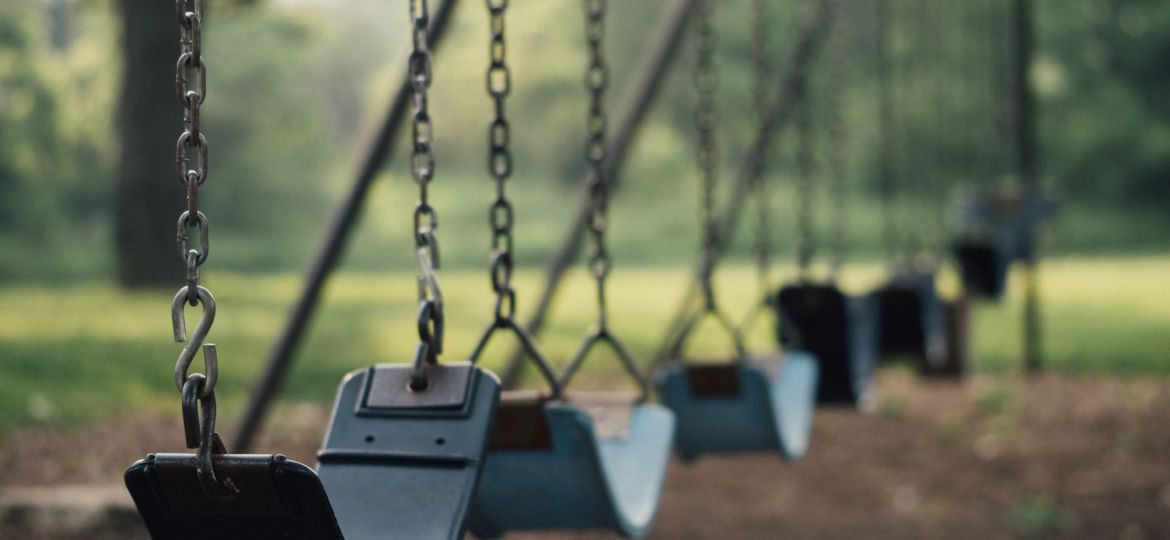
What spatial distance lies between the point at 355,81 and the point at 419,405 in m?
34.5

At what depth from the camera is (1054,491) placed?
6.22m

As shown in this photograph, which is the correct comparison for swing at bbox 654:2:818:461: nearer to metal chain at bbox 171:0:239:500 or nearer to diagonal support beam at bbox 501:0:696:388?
metal chain at bbox 171:0:239:500

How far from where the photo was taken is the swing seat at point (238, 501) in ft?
4.20

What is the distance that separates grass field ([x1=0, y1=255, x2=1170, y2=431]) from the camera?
8.88m

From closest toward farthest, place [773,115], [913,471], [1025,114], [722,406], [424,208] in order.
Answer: [424,208], [722,406], [773,115], [913,471], [1025,114]

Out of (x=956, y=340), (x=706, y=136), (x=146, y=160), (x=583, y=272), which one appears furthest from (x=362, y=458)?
(x=583, y=272)

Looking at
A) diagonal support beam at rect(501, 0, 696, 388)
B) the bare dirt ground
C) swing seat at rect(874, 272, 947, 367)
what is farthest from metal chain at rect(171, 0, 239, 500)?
swing seat at rect(874, 272, 947, 367)

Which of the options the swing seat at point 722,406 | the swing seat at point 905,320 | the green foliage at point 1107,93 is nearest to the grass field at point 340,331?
the swing seat at point 905,320

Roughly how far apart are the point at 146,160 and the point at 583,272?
9048 mm

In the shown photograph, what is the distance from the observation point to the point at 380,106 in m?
15.8

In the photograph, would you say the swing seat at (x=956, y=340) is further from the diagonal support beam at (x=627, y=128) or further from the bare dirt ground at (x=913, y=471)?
the diagonal support beam at (x=627, y=128)

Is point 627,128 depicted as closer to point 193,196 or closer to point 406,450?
point 406,450

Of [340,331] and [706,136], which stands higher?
[706,136]

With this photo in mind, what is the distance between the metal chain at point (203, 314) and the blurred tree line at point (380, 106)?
37.8ft
